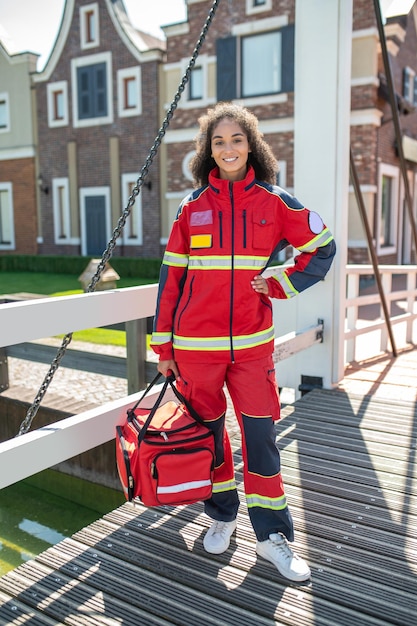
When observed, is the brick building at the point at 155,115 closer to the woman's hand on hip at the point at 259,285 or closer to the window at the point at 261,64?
the window at the point at 261,64

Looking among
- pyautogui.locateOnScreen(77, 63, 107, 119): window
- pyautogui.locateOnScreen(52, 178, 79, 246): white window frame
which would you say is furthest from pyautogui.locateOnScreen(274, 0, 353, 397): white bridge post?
pyautogui.locateOnScreen(52, 178, 79, 246): white window frame

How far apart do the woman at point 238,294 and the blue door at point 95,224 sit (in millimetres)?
16726

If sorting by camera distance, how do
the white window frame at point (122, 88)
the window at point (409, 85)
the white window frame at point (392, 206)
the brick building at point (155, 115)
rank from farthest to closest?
the white window frame at point (122, 88) < the window at point (409, 85) < the white window frame at point (392, 206) < the brick building at point (155, 115)

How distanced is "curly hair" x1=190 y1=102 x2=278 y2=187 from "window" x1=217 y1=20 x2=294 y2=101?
Answer: 43.3ft

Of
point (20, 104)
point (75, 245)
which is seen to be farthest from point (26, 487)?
point (20, 104)

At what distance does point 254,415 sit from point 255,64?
14.5m

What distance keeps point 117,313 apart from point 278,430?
154 centimetres

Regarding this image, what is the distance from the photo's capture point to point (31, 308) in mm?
2184

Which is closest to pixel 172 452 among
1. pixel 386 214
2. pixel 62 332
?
pixel 62 332

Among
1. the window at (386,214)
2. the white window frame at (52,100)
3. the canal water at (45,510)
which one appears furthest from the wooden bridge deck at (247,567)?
the white window frame at (52,100)

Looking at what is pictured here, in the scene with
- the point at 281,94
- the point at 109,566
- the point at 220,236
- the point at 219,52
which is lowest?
the point at 109,566

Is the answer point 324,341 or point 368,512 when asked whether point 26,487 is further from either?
point 368,512

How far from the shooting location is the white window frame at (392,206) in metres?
14.8

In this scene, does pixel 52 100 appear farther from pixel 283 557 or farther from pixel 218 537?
pixel 283 557
